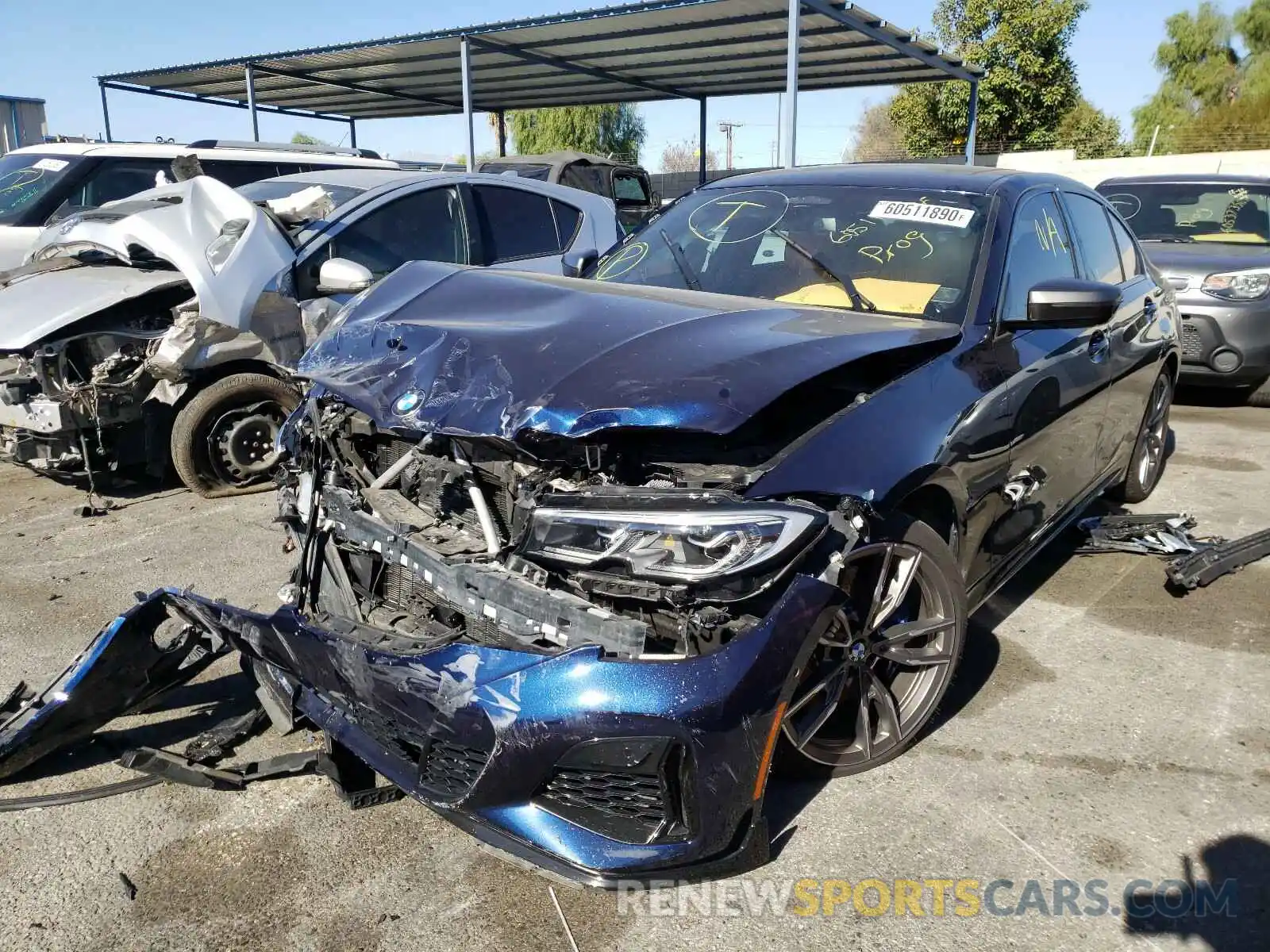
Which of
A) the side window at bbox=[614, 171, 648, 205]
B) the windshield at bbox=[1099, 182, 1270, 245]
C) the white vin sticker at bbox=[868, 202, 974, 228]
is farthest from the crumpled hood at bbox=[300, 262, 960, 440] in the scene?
the side window at bbox=[614, 171, 648, 205]

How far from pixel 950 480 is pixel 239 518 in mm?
3778

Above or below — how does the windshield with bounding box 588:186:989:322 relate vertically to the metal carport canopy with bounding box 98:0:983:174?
below

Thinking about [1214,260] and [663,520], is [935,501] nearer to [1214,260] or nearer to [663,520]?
[663,520]

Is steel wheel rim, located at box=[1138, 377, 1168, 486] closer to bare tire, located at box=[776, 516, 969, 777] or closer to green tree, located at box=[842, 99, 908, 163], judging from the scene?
bare tire, located at box=[776, 516, 969, 777]

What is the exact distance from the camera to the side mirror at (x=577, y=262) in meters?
4.15

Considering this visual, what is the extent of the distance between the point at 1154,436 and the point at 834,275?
2896 millimetres

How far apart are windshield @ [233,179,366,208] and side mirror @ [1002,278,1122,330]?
15.3ft

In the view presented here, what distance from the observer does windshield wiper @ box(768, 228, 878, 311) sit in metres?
3.31

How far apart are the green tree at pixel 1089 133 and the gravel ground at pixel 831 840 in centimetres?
2961

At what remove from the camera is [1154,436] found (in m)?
5.30

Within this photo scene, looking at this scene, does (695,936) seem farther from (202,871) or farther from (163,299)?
(163,299)

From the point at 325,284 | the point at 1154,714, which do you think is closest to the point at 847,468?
the point at 1154,714

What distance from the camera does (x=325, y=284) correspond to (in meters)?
4.71

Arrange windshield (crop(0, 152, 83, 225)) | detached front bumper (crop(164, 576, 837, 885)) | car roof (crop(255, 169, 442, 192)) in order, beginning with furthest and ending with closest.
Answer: windshield (crop(0, 152, 83, 225)) < car roof (crop(255, 169, 442, 192)) < detached front bumper (crop(164, 576, 837, 885))
